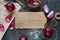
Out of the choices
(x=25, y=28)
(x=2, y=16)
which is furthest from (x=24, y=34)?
(x=2, y=16)

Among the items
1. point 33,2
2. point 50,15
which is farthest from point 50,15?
point 33,2

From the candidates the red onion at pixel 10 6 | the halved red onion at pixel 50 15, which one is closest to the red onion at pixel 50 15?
the halved red onion at pixel 50 15

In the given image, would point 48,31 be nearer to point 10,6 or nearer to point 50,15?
point 50,15

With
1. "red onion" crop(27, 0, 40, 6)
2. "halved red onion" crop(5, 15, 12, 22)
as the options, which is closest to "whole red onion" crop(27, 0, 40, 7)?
"red onion" crop(27, 0, 40, 6)

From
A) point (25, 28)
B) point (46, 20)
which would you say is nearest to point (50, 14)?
point (46, 20)

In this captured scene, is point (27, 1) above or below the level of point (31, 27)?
above

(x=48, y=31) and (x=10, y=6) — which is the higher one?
(x=10, y=6)

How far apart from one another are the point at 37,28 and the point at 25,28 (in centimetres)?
6

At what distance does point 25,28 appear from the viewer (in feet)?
3.42

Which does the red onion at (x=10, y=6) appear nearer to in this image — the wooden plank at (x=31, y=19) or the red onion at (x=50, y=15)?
the wooden plank at (x=31, y=19)

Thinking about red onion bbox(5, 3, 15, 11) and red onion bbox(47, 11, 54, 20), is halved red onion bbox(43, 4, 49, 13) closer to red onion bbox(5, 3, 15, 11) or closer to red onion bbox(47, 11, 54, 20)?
red onion bbox(47, 11, 54, 20)

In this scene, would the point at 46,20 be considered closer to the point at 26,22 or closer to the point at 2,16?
the point at 26,22

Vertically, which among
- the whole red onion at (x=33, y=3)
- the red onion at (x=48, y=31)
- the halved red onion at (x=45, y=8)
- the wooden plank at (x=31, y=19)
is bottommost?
the red onion at (x=48, y=31)

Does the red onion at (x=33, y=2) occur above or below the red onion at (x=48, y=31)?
above
